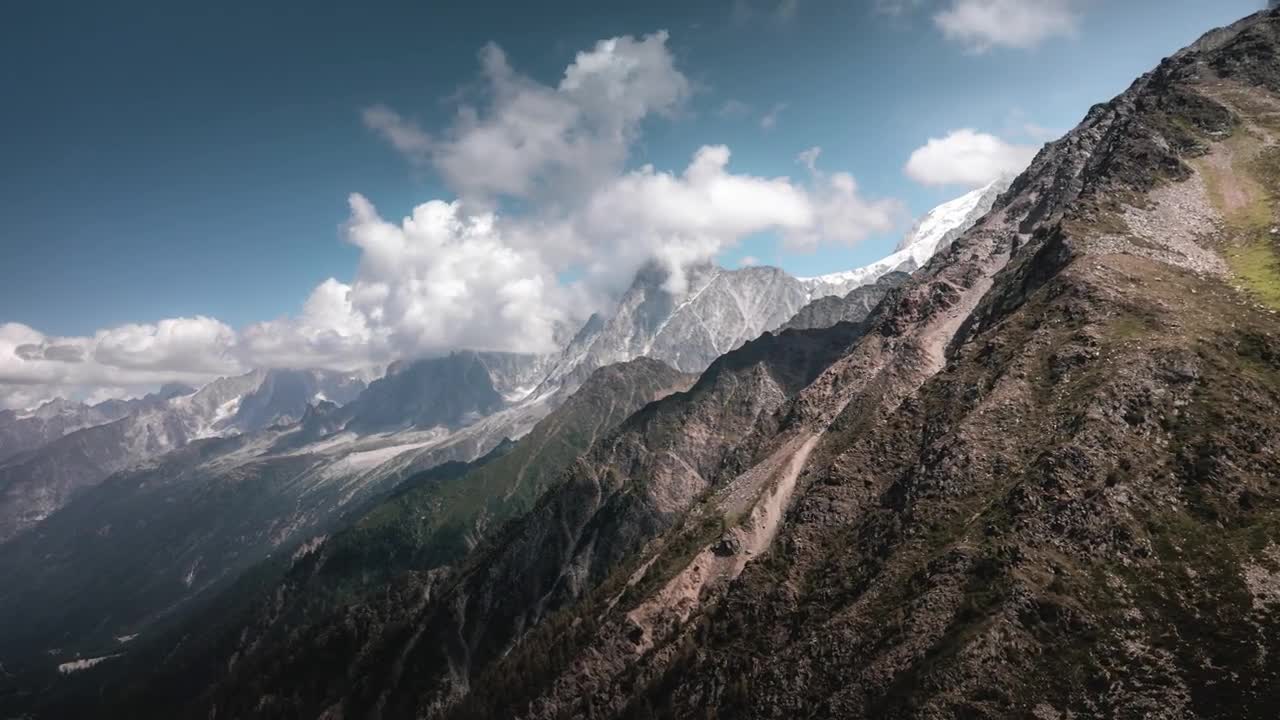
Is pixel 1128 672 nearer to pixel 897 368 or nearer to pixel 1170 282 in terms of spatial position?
pixel 1170 282

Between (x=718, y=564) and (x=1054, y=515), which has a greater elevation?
(x=1054, y=515)

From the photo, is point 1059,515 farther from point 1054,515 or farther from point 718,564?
point 718,564

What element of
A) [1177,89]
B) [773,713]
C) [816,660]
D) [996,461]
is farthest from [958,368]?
[1177,89]

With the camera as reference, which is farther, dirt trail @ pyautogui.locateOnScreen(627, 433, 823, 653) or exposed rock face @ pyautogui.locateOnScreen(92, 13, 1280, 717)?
dirt trail @ pyautogui.locateOnScreen(627, 433, 823, 653)

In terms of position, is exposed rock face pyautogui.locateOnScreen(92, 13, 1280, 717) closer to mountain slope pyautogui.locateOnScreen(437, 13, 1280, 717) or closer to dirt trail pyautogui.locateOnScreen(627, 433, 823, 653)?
mountain slope pyautogui.locateOnScreen(437, 13, 1280, 717)

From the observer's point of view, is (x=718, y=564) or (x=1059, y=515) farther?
(x=718, y=564)

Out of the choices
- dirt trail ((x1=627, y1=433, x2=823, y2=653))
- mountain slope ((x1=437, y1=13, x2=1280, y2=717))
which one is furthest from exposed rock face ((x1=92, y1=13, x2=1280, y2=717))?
dirt trail ((x1=627, y1=433, x2=823, y2=653))

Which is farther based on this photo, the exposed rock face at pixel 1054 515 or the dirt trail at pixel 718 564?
the dirt trail at pixel 718 564

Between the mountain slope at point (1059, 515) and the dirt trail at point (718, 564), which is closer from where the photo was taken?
the mountain slope at point (1059, 515)

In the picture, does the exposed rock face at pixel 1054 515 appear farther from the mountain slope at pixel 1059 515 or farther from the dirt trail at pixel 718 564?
the dirt trail at pixel 718 564

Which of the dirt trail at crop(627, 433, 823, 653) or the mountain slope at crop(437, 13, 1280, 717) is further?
the dirt trail at crop(627, 433, 823, 653)

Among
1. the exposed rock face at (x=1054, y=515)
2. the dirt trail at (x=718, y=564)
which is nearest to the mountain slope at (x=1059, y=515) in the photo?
the exposed rock face at (x=1054, y=515)

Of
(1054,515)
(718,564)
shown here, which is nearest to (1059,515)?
(1054,515)

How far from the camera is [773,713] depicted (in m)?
99.1
